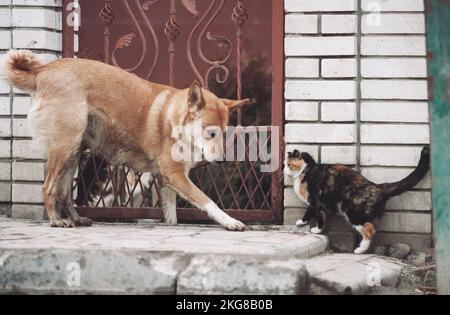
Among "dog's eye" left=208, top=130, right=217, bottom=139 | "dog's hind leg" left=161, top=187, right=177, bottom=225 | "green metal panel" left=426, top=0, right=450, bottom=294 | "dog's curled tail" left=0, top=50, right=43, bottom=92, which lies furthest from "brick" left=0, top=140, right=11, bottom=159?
"green metal panel" left=426, top=0, right=450, bottom=294

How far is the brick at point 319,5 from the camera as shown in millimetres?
6102

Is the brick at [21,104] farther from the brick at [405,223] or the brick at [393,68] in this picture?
the brick at [405,223]

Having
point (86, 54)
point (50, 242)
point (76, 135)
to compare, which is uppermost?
point (86, 54)

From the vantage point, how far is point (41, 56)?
660cm

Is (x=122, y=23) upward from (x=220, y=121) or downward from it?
upward

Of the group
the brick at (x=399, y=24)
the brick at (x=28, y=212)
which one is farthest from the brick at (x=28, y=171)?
the brick at (x=399, y=24)

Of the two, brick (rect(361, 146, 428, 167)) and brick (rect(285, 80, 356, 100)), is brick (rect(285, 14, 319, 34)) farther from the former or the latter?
brick (rect(361, 146, 428, 167))

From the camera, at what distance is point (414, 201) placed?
605 centimetres

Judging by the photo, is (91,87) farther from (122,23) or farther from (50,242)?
(50,242)

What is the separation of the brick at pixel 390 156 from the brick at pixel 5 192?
329 centimetres

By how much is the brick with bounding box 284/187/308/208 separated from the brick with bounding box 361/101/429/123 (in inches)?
34.5

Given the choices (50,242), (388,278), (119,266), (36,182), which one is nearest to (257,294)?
(119,266)

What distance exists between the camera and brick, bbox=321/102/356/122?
610cm
